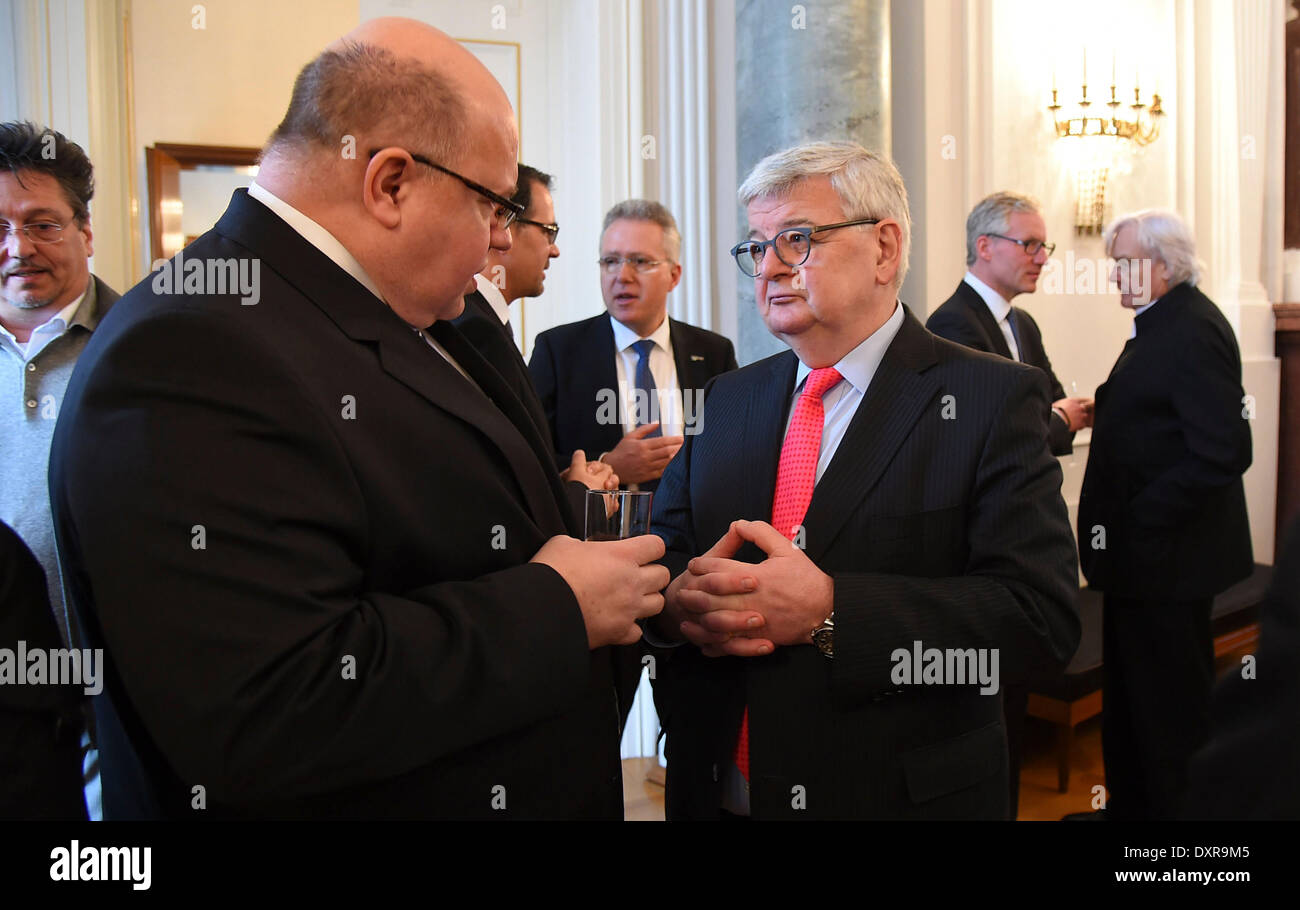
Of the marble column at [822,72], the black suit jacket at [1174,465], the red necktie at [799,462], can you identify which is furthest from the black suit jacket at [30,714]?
the black suit jacket at [1174,465]

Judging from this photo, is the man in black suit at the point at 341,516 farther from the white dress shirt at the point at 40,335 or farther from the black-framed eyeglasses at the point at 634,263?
the black-framed eyeglasses at the point at 634,263

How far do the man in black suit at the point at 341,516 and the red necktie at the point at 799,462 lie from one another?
0.39 m

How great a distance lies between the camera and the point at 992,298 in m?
3.81

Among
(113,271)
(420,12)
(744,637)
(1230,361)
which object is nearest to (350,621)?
(744,637)

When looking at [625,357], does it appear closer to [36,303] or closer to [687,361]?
[687,361]

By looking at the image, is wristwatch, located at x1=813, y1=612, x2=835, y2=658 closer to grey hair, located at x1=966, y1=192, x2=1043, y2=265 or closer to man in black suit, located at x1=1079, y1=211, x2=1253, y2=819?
man in black suit, located at x1=1079, y1=211, x2=1253, y2=819

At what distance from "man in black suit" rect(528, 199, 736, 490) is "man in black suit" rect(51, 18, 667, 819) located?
1986 mm

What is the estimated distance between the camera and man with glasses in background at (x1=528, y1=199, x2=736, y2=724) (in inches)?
136

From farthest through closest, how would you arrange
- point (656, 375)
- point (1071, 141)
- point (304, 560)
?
point (1071, 141)
point (656, 375)
point (304, 560)

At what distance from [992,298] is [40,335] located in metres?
3.20

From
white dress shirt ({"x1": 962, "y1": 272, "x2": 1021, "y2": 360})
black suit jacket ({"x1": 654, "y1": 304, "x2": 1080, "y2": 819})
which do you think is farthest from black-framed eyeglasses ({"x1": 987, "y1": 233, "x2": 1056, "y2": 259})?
black suit jacket ({"x1": 654, "y1": 304, "x2": 1080, "y2": 819})

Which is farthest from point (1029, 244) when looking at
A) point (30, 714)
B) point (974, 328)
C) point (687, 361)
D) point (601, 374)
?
point (30, 714)
